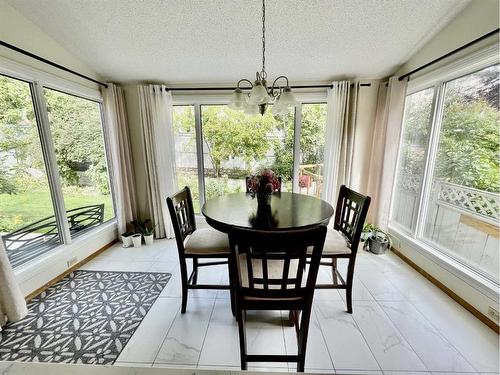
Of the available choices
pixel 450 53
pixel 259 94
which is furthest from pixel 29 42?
pixel 450 53

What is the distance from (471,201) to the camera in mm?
2012

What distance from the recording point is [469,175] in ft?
6.59

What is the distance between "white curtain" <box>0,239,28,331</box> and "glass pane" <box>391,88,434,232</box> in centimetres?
378

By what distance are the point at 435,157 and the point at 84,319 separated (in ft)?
11.8

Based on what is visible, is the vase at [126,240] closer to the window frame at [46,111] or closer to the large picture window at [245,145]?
the window frame at [46,111]

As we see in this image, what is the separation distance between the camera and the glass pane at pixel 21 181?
6.34 feet

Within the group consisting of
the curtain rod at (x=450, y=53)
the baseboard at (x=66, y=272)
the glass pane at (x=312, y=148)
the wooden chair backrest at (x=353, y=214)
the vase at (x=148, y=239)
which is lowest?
the baseboard at (x=66, y=272)

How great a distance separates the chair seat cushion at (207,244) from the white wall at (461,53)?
78.4 inches

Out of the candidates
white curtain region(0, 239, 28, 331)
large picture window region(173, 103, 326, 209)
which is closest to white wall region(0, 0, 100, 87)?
large picture window region(173, 103, 326, 209)

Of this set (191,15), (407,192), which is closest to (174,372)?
(191,15)

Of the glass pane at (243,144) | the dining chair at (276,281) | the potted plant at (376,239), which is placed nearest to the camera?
the dining chair at (276,281)

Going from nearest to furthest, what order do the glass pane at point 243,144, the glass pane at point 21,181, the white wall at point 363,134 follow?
the glass pane at point 21,181
the white wall at point 363,134
the glass pane at point 243,144

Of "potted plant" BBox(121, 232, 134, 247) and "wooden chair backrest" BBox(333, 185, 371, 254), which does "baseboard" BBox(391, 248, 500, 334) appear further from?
"potted plant" BBox(121, 232, 134, 247)

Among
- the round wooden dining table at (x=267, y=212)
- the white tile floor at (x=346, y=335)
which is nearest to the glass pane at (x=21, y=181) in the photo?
the white tile floor at (x=346, y=335)
